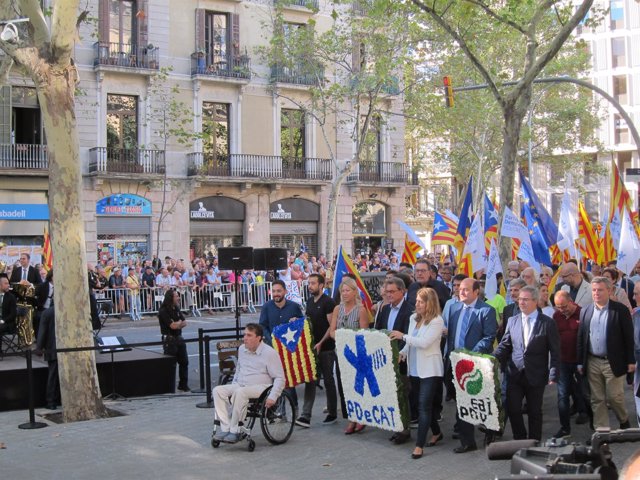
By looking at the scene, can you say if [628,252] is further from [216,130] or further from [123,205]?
[216,130]

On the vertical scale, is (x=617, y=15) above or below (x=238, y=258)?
above

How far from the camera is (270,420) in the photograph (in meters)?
8.45

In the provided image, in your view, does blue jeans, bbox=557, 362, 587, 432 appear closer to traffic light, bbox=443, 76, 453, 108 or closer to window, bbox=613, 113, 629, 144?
traffic light, bbox=443, 76, 453, 108

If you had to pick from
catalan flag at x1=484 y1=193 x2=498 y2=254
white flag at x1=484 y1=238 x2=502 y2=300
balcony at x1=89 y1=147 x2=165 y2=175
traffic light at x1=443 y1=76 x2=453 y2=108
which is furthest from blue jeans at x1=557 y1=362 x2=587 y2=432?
balcony at x1=89 y1=147 x2=165 y2=175

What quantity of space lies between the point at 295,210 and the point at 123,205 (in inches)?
332

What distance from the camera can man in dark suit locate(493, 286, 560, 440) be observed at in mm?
7699

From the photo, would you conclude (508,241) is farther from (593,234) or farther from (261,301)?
(261,301)

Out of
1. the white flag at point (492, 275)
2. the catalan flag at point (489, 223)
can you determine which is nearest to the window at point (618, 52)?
the catalan flag at point (489, 223)

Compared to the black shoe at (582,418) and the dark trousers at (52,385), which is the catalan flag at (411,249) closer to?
the black shoe at (582,418)

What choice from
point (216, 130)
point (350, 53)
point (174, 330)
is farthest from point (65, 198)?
point (216, 130)

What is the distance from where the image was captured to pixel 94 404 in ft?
33.5

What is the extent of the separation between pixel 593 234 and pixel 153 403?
32.4 feet

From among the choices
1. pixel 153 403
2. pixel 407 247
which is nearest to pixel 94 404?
pixel 153 403

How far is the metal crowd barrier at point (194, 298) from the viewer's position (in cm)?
2388
